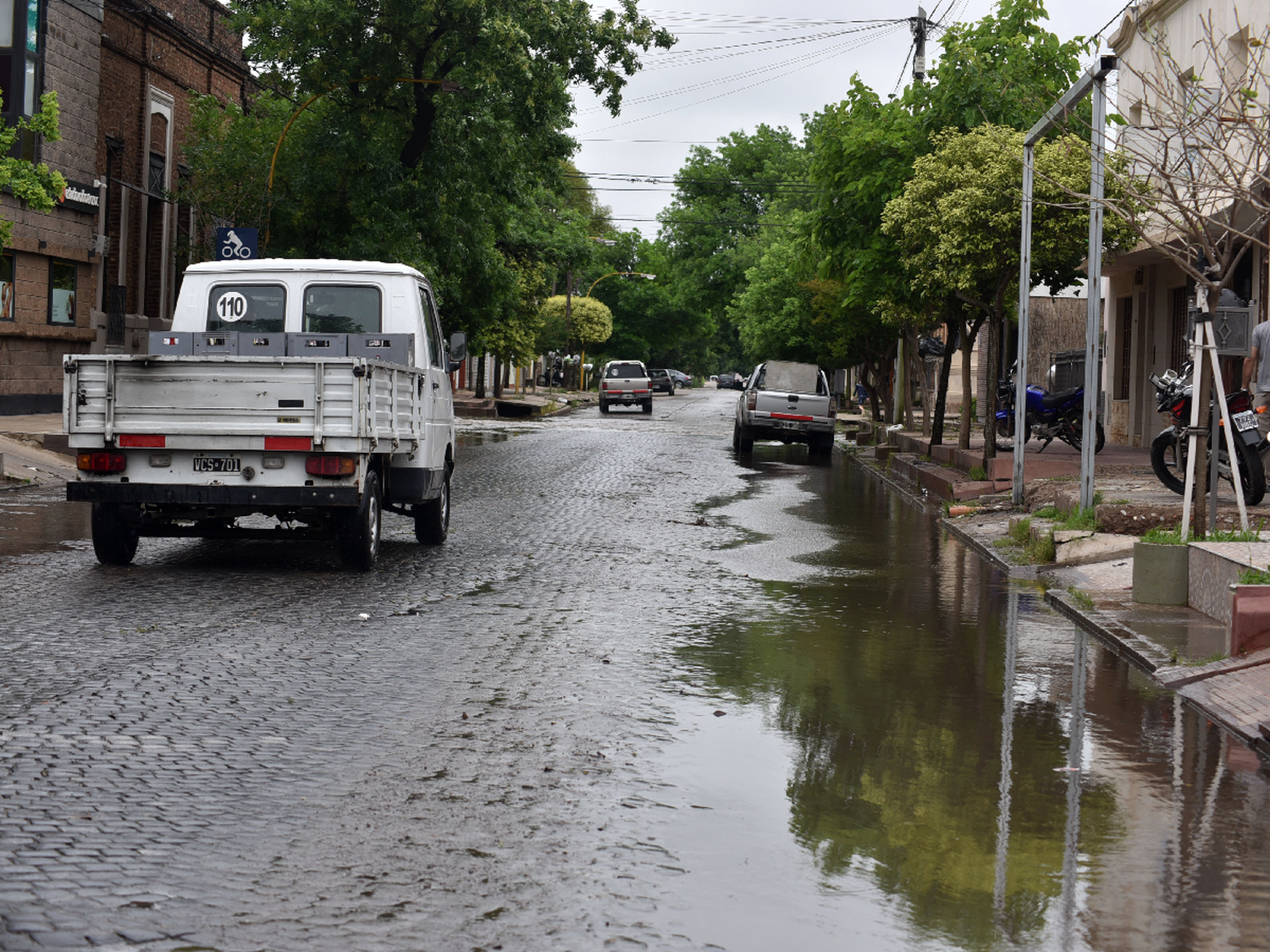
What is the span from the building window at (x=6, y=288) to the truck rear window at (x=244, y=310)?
1828cm

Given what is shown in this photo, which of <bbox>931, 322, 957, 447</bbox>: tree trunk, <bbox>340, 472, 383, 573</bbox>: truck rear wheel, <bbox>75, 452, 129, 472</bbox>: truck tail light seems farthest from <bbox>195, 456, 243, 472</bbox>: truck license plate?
<bbox>931, 322, 957, 447</bbox>: tree trunk

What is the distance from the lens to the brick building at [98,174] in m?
29.3

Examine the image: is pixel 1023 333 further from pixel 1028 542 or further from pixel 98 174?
pixel 98 174

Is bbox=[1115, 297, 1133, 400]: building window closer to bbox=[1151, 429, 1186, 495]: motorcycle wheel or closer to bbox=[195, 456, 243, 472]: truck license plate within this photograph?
bbox=[1151, 429, 1186, 495]: motorcycle wheel

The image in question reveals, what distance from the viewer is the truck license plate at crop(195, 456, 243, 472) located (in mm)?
10820

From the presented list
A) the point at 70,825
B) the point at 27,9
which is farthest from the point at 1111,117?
the point at 27,9

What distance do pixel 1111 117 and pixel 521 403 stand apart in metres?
34.9

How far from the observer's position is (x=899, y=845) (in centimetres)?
497

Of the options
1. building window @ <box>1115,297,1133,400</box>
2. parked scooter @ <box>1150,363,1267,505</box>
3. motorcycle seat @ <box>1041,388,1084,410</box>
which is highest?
building window @ <box>1115,297,1133,400</box>

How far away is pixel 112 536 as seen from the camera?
1119 cm

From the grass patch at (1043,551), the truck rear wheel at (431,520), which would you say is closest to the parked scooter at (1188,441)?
the grass patch at (1043,551)

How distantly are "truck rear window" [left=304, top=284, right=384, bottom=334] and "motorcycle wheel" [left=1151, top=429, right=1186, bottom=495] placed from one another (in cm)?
793

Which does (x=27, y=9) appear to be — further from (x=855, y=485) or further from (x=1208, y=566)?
(x=1208, y=566)

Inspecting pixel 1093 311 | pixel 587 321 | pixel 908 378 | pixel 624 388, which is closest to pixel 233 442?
pixel 1093 311
